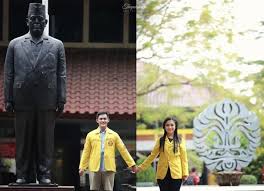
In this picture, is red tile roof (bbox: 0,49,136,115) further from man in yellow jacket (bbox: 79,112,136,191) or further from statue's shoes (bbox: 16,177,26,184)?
statue's shoes (bbox: 16,177,26,184)

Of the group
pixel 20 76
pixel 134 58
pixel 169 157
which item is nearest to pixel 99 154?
pixel 169 157

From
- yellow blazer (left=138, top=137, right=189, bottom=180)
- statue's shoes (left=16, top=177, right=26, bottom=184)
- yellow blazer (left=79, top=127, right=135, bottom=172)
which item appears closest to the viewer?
statue's shoes (left=16, top=177, right=26, bottom=184)

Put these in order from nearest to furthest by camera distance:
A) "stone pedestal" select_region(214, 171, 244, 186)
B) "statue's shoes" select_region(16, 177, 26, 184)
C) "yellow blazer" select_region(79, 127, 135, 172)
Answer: "statue's shoes" select_region(16, 177, 26, 184)
"yellow blazer" select_region(79, 127, 135, 172)
"stone pedestal" select_region(214, 171, 244, 186)

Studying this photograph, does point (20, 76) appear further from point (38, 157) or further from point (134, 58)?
point (134, 58)

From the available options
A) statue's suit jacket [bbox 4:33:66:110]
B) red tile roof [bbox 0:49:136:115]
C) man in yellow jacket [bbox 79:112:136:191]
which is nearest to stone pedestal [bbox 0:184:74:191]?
statue's suit jacket [bbox 4:33:66:110]

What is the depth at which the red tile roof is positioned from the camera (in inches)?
515

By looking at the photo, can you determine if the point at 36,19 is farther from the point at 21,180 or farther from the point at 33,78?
the point at 21,180

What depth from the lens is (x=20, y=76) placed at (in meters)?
7.11

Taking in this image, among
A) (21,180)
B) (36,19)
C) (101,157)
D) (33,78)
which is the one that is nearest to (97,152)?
(101,157)

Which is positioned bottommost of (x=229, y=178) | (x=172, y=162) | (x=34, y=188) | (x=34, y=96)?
(x=229, y=178)

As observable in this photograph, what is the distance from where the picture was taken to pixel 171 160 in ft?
25.5

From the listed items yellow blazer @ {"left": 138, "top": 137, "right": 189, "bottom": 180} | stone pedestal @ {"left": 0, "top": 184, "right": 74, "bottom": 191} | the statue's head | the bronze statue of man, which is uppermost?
the statue's head

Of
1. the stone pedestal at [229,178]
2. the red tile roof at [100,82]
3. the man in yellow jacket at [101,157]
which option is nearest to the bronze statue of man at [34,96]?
the man in yellow jacket at [101,157]

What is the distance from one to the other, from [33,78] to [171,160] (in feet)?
6.22
